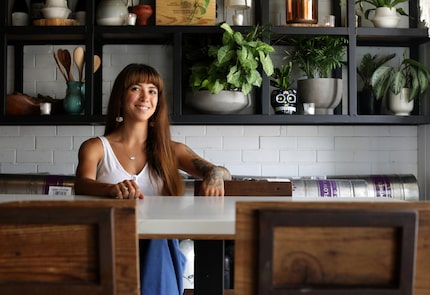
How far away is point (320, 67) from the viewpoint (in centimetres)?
365

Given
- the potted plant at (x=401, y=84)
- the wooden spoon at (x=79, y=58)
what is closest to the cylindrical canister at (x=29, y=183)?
the wooden spoon at (x=79, y=58)

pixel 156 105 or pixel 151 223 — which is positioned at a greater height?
pixel 156 105

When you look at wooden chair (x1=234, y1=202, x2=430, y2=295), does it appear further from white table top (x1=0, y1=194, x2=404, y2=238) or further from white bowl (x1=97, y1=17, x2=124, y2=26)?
white bowl (x1=97, y1=17, x2=124, y2=26)

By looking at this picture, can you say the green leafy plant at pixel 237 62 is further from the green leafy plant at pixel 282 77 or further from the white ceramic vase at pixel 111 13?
the white ceramic vase at pixel 111 13

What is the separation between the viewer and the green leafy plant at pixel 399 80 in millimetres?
3537

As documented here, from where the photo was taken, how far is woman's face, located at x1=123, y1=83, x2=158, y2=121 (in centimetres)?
265

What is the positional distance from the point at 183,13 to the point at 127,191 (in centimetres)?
168

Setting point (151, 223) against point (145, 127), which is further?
point (145, 127)

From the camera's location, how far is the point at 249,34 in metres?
3.39

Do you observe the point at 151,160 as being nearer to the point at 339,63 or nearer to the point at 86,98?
the point at 86,98

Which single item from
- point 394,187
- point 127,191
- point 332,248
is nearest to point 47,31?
point 127,191

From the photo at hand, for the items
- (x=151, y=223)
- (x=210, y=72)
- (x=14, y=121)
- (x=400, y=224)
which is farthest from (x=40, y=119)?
(x=400, y=224)

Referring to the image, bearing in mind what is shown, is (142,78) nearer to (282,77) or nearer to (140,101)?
(140,101)

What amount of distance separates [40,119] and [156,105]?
1022 millimetres
